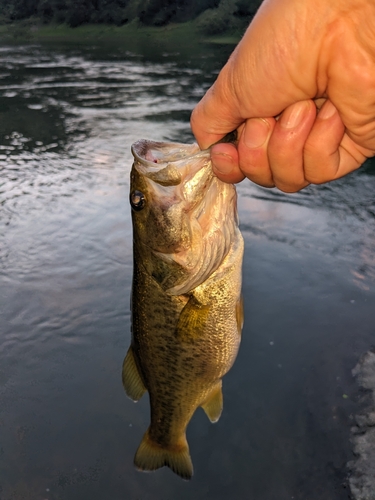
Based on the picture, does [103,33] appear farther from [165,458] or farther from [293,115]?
[293,115]

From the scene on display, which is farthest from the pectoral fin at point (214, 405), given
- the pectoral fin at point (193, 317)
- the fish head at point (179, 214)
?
the fish head at point (179, 214)

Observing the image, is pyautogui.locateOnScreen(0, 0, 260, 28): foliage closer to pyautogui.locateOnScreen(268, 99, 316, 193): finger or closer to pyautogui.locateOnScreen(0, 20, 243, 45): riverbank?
pyautogui.locateOnScreen(0, 20, 243, 45): riverbank

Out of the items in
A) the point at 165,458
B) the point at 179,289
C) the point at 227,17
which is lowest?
the point at 227,17

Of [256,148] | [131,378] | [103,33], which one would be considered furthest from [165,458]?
[103,33]

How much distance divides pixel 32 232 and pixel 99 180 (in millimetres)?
2047

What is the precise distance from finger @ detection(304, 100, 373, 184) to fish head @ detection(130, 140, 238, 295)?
38 centimetres

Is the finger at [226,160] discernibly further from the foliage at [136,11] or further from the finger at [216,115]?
the foliage at [136,11]

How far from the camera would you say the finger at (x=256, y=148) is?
1.74 m

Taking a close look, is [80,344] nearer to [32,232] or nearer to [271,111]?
[32,232]

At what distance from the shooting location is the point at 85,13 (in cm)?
5725

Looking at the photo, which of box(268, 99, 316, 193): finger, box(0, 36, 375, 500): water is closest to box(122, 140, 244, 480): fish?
box(268, 99, 316, 193): finger

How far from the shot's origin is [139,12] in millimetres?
54812

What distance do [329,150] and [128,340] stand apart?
306 centimetres

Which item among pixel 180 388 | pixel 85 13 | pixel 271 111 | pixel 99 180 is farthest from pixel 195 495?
pixel 85 13
